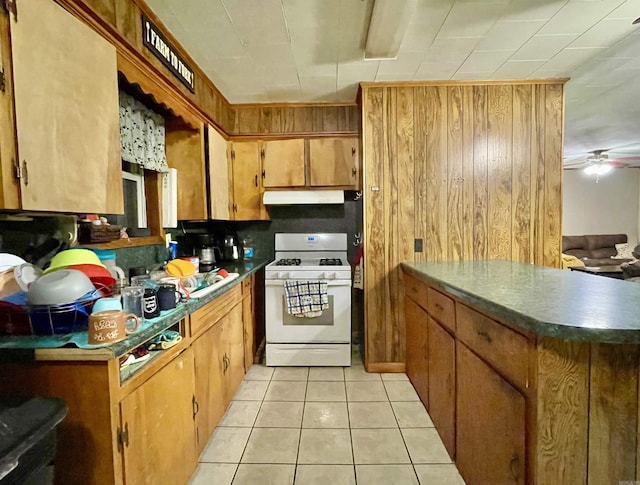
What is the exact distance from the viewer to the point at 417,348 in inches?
86.5

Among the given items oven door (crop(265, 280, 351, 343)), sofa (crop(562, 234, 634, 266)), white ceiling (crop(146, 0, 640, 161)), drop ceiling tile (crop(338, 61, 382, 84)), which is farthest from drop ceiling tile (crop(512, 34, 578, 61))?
sofa (crop(562, 234, 634, 266))

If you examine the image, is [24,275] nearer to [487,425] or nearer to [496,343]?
[496,343]

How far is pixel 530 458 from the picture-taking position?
961 mm


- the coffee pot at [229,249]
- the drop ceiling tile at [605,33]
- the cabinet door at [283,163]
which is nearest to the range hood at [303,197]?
the cabinet door at [283,163]

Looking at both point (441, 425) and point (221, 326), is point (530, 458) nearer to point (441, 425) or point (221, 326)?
point (441, 425)

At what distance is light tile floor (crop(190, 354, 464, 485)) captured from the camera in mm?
1534

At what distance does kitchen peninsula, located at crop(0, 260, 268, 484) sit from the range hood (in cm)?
145

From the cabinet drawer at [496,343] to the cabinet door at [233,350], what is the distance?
56.9 inches

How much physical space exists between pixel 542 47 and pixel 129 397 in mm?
3069

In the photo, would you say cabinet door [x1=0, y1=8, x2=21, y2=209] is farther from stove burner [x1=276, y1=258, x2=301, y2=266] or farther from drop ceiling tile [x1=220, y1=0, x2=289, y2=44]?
stove burner [x1=276, y1=258, x2=301, y2=266]

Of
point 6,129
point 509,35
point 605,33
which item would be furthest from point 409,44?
point 6,129

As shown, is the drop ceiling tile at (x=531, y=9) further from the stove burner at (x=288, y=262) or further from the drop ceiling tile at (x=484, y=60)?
the stove burner at (x=288, y=262)

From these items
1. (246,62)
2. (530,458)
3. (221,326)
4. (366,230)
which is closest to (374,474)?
(530,458)

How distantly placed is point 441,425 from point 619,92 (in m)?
3.53
